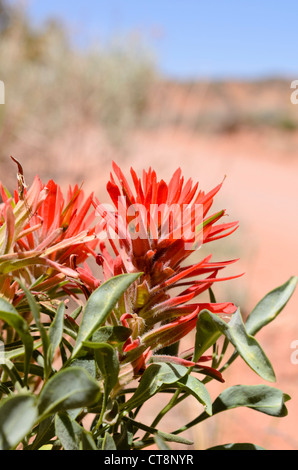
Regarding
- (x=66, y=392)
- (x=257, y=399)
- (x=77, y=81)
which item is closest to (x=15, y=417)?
(x=66, y=392)

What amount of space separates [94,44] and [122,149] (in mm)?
1641

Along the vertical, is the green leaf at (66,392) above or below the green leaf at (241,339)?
below

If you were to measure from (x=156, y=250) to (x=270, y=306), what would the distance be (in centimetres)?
13

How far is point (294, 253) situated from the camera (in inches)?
170

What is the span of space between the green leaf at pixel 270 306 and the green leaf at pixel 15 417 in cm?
24

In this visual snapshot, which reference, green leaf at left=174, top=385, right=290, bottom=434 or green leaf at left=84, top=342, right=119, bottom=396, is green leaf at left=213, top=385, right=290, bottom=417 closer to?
green leaf at left=174, top=385, right=290, bottom=434

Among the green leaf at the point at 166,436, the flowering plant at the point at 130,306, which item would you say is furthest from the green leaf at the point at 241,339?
the green leaf at the point at 166,436

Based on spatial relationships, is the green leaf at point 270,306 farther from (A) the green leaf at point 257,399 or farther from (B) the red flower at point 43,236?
(B) the red flower at point 43,236

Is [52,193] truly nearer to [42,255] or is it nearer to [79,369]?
[42,255]

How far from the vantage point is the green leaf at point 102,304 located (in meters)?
0.39

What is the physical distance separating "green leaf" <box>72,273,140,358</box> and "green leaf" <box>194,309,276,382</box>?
76mm

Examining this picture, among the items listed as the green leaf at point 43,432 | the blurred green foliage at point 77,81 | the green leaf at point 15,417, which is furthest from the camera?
the blurred green foliage at point 77,81

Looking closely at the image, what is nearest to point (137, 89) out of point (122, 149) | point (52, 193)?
point (122, 149)

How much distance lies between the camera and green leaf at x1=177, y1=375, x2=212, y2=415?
42 centimetres
